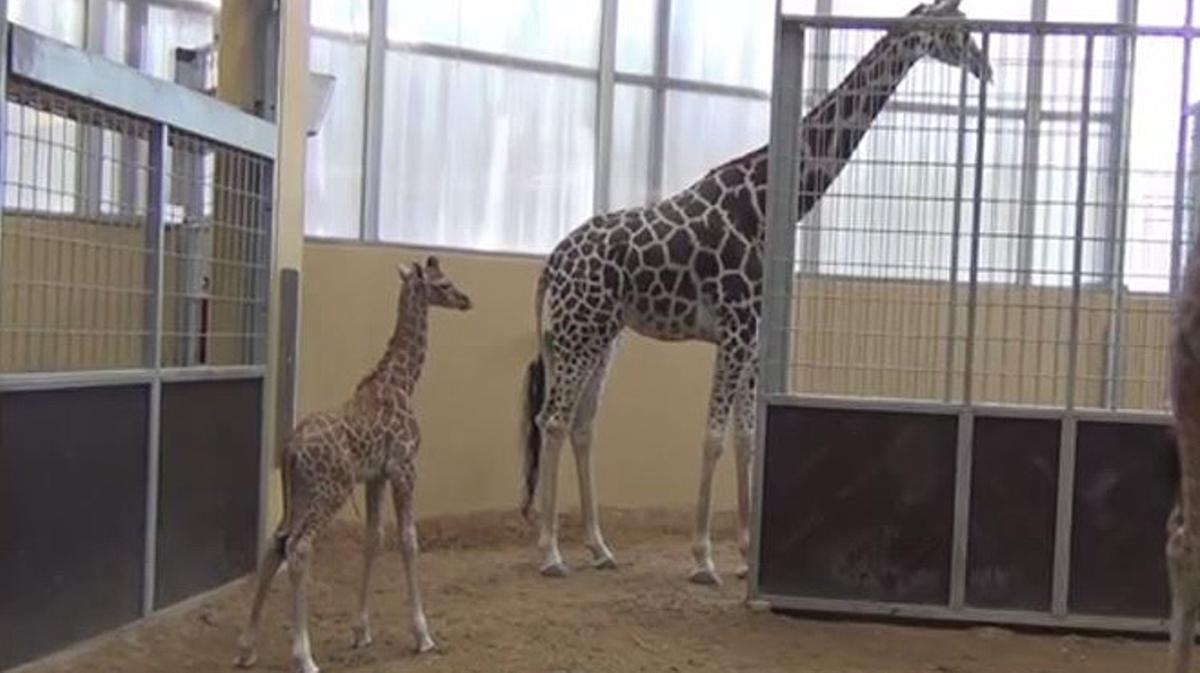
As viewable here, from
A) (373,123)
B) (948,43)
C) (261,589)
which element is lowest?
(261,589)

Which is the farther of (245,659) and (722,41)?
(722,41)

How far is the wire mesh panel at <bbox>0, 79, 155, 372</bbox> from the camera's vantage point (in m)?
Answer: 4.95

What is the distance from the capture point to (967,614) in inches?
214

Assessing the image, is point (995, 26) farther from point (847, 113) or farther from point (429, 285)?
point (429, 285)

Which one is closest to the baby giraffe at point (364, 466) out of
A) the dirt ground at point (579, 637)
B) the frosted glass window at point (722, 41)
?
the dirt ground at point (579, 637)

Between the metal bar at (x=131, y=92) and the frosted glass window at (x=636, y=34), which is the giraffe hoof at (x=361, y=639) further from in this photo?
the frosted glass window at (x=636, y=34)

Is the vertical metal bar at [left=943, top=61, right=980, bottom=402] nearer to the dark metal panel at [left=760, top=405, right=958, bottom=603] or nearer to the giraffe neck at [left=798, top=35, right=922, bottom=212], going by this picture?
the dark metal panel at [left=760, top=405, right=958, bottom=603]

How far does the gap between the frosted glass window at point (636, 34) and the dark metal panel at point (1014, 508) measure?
4.08 m

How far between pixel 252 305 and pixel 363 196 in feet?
6.61

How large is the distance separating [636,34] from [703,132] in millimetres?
729

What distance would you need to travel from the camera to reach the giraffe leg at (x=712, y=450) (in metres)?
6.16

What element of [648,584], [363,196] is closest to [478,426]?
[363,196]

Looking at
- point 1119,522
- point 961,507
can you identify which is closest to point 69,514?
point 961,507

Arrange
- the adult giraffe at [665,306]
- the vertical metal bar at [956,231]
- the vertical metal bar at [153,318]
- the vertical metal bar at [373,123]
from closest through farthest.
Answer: the vertical metal bar at [153,318], the vertical metal bar at [956,231], the adult giraffe at [665,306], the vertical metal bar at [373,123]
